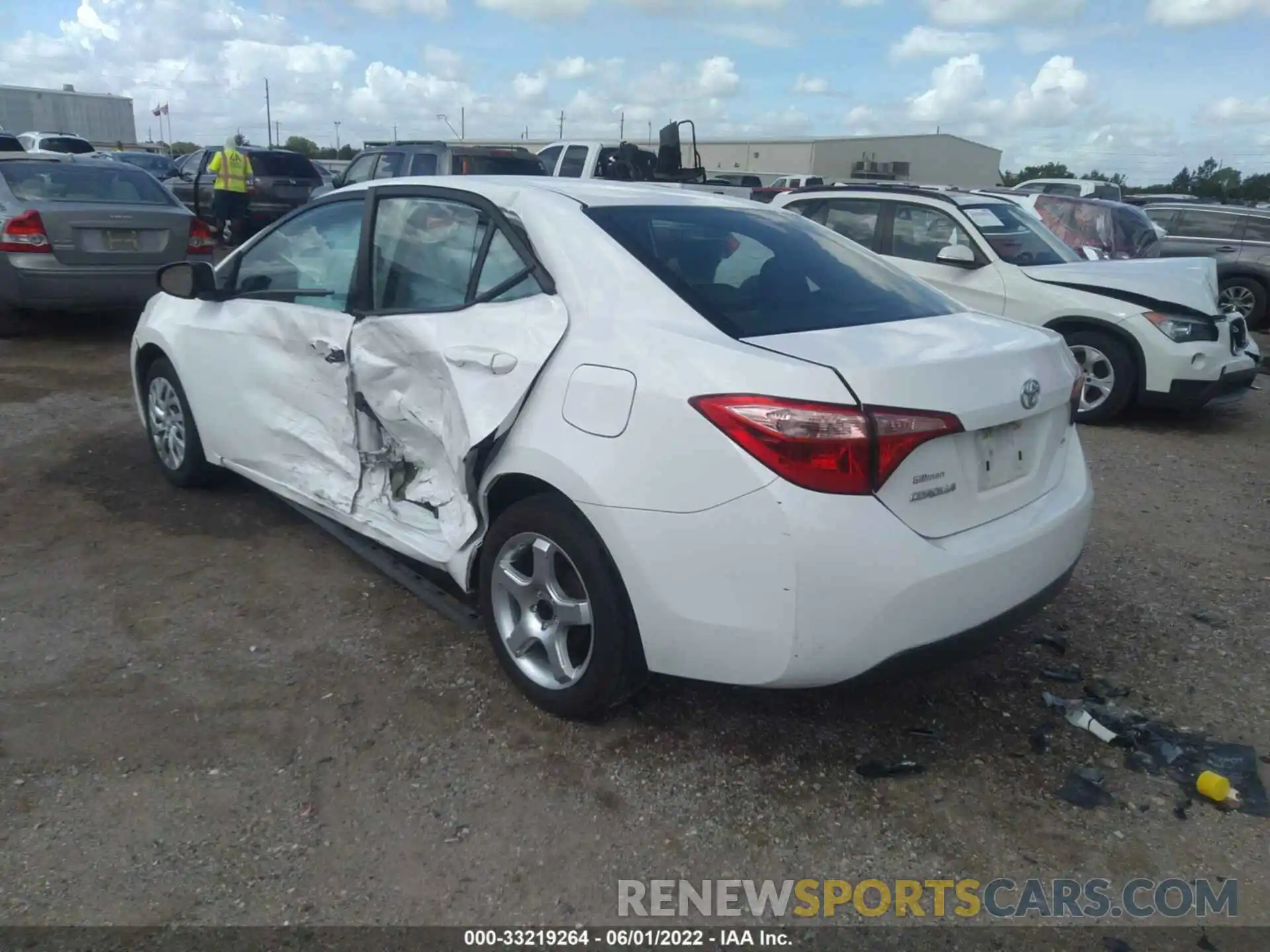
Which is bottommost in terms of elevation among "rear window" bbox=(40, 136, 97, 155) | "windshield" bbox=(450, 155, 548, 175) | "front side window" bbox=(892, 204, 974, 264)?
"front side window" bbox=(892, 204, 974, 264)

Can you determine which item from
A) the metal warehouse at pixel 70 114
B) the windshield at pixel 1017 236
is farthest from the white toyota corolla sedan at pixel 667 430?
the metal warehouse at pixel 70 114

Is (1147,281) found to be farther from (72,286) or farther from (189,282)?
(72,286)

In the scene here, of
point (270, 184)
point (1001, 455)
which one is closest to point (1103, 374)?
point (1001, 455)

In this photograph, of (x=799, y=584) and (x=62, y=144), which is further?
(x=62, y=144)

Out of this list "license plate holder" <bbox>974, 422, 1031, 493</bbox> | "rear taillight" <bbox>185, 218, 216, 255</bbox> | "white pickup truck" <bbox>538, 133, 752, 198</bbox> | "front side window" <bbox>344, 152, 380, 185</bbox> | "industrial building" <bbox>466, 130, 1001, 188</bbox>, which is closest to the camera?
"license plate holder" <bbox>974, 422, 1031, 493</bbox>

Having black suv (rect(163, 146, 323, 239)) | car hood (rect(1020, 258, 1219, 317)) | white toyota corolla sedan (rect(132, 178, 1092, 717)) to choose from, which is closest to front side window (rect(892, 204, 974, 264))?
car hood (rect(1020, 258, 1219, 317))

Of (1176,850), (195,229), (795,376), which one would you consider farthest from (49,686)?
(195,229)

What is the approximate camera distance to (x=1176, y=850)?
2.69 meters

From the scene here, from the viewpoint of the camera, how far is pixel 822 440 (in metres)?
2.49

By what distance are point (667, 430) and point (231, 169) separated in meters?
14.1

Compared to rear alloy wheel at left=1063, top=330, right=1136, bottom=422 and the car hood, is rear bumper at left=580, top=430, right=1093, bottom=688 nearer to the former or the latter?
rear alloy wheel at left=1063, top=330, right=1136, bottom=422

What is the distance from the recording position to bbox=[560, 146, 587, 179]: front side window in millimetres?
15102

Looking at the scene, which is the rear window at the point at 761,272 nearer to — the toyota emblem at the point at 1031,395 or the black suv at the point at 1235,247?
the toyota emblem at the point at 1031,395

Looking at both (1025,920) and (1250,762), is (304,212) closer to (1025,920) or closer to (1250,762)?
(1025,920)
